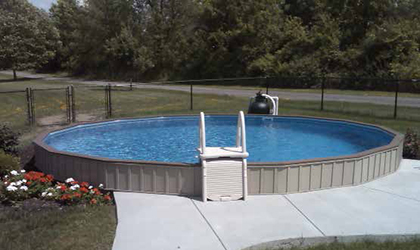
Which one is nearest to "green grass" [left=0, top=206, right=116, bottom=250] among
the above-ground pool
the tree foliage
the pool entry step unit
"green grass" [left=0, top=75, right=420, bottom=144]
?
the above-ground pool

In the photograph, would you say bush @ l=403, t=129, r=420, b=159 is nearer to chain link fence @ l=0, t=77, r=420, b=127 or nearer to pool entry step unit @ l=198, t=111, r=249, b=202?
chain link fence @ l=0, t=77, r=420, b=127

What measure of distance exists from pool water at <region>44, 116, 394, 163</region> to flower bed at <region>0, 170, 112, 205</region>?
3072 mm

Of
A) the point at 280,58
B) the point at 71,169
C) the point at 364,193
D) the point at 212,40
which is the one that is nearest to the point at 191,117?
the point at 71,169

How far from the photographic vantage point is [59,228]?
488 cm

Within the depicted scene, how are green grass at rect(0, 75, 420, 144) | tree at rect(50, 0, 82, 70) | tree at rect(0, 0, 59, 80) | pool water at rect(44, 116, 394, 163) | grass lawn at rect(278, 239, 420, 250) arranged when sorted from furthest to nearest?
tree at rect(50, 0, 82, 70) → tree at rect(0, 0, 59, 80) → green grass at rect(0, 75, 420, 144) → pool water at rect(44, 116, 394, 163) → grass lawn at rect(278, 239, 420, 250)

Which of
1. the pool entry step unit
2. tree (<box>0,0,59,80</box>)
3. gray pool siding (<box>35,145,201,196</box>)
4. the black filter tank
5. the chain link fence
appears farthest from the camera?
tree (<box>0,0,59,80</box>)

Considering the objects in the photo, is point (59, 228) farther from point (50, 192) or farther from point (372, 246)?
point (372, 246)

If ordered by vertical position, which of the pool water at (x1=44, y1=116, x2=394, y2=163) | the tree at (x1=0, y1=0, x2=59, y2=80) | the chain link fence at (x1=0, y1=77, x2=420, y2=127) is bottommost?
the pool water at (x1=44, y1=116, x2=394, y2=163)

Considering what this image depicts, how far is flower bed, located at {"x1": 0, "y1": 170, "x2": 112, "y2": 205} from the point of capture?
5.90m

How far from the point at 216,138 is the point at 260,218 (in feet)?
22.1

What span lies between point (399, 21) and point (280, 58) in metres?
9.62

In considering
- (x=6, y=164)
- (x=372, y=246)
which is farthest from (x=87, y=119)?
(x=372, y=246)

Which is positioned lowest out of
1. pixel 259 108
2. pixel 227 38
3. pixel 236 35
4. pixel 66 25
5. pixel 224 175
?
pixel 224 175

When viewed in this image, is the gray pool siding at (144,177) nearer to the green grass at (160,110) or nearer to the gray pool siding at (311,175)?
the gray pool siding at (311,175)
